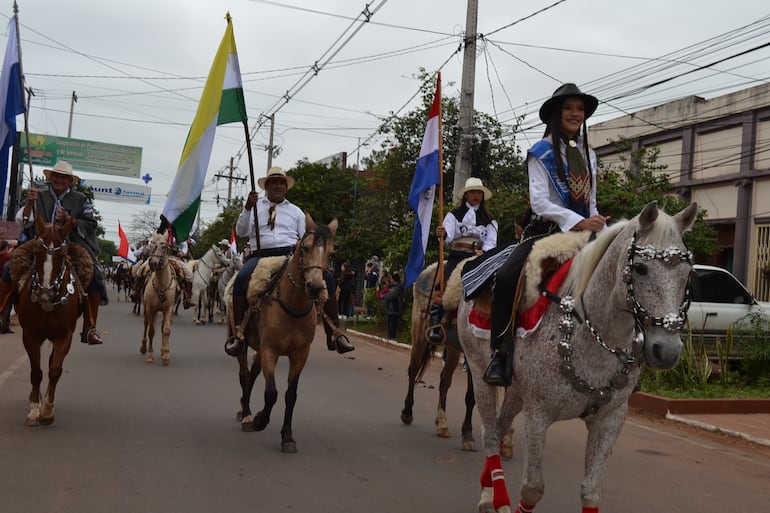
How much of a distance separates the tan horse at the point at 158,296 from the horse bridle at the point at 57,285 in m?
5.29

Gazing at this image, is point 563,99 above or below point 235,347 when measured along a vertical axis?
above

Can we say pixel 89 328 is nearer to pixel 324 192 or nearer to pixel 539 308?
pixel 539 308

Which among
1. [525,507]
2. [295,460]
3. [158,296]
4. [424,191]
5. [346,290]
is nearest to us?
[525,507]

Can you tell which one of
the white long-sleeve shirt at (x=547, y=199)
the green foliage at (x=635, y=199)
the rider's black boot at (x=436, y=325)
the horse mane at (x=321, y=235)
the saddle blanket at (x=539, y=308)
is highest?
the green foliage at (x=635, y=199)

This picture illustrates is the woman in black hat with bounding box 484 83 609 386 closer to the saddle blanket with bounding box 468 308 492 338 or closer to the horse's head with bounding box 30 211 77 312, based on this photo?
the saddle blanket with bounding box 468 308 492 338

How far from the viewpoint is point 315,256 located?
655 cm

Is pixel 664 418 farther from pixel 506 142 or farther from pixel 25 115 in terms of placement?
pixel 506 142

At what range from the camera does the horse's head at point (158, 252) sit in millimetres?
13703

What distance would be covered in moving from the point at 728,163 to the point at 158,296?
1762cm

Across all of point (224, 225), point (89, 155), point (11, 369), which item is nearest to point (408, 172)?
point (11, 369)

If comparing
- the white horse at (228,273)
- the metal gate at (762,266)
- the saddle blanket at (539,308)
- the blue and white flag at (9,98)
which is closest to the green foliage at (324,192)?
the white horse at (228,273)

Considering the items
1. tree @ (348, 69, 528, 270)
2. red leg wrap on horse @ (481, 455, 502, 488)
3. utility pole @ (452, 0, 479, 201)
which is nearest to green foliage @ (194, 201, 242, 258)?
tree @ (348, 69, 528, 270)

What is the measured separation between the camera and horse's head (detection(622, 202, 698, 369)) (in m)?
3.32

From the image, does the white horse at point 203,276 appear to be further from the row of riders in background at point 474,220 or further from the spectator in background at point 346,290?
the row of riders in background at point 474,220
